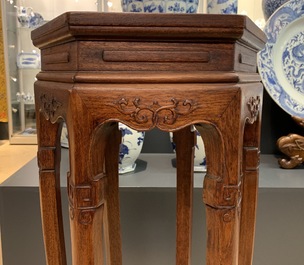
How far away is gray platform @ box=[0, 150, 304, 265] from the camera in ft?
3.12

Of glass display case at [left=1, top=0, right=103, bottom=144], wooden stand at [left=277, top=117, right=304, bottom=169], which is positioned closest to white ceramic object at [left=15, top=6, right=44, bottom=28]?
glass display case at [left=1, top=0, right=103, bottom=144]

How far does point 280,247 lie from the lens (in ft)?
3.18

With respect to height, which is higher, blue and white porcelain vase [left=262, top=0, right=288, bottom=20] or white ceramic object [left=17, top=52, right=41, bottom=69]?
blue and white porcelain vase [left=262, top=0, right=288, bottom=20]

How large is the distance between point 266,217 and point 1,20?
2172mm

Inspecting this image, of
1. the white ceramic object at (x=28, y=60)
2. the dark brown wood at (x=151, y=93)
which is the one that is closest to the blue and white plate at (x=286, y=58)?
the dark brown wood at (x=151, y=93)

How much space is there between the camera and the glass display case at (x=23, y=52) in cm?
236

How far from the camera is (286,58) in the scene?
112 centimetres

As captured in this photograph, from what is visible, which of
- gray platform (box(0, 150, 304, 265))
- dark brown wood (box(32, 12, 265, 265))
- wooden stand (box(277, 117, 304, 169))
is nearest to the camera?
dark brown wood (box(32, 12, 265, 265))

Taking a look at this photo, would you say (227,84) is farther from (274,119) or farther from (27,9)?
(27,9)

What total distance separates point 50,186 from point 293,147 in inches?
27.4

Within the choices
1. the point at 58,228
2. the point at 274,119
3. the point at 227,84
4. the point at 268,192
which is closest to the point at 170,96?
the point at 227,84

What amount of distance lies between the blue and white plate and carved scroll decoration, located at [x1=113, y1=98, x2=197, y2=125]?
681mm

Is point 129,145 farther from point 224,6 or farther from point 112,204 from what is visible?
point 224,6

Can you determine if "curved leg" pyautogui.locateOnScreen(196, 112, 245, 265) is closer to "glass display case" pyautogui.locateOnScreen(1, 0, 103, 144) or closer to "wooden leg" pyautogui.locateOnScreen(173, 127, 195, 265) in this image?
"wooden leg" pyautogui.locateOnScreen(173, 127, 195, 265)
